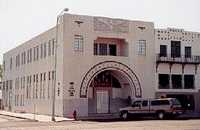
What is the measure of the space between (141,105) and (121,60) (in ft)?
26.3

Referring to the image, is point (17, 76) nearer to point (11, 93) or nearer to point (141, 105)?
point (11, 93)

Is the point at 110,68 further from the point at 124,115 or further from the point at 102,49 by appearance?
the point at 124,115

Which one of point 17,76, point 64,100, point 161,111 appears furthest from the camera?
point 17,76

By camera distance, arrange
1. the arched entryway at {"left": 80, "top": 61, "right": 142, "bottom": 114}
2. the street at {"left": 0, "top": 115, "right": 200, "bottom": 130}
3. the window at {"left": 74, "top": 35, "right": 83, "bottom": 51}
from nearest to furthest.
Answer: the street at {"left": 0, "top": 115, "right": 200, "bottom": 130} → the window at {"left": 74, "top": 35, "right": 83, "bottom": 51} → the arched entryway at {"left": 80, "top": 61, "right": 142, "bottom": 114}

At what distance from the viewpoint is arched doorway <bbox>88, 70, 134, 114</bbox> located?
48394 mm

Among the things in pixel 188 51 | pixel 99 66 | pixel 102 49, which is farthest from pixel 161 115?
pixel 188 51

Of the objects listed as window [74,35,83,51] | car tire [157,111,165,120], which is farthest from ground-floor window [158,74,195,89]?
window [74,35,83,51]

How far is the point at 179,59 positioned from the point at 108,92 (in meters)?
8.83

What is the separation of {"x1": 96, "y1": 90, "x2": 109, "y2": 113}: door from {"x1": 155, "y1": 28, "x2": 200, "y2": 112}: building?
5.79 metres

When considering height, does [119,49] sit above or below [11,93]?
above

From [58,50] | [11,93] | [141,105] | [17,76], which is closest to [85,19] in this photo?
[58,50]

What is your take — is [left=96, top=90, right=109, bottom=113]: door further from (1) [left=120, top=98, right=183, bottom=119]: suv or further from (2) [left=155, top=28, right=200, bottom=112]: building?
(1) [left=120, top=98, right=183, bottom=119]: suv

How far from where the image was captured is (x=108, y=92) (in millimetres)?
49375

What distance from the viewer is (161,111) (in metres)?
40.0
